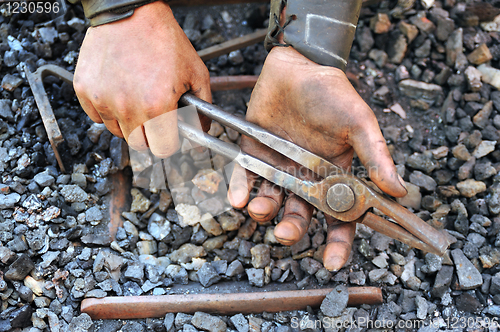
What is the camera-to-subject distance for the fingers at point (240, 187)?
5.90 feet

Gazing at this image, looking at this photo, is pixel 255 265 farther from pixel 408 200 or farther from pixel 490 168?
pixel 490 168

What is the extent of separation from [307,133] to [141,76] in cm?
78

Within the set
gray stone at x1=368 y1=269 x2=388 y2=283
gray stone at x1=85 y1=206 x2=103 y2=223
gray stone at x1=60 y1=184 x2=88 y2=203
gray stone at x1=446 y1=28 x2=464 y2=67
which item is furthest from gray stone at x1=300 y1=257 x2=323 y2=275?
gray stone at x1=446 y1=28 x2=464 y2=67

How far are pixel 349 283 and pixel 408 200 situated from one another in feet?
1.95

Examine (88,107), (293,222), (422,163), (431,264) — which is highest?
(88,107)

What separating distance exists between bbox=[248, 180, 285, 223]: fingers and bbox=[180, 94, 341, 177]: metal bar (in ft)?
0.56

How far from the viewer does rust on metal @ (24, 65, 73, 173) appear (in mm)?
2131

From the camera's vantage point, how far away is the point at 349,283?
196 centimetres

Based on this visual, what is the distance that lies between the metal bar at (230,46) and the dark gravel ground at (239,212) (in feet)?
0.35

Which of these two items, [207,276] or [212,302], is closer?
[212,302]

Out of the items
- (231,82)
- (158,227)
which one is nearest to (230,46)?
(231,82)

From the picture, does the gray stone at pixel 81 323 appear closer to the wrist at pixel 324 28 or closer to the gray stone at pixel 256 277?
the gray stone at pixel 256 277

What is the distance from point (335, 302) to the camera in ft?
5.95

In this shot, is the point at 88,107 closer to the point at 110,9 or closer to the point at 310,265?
the point at 110,9
